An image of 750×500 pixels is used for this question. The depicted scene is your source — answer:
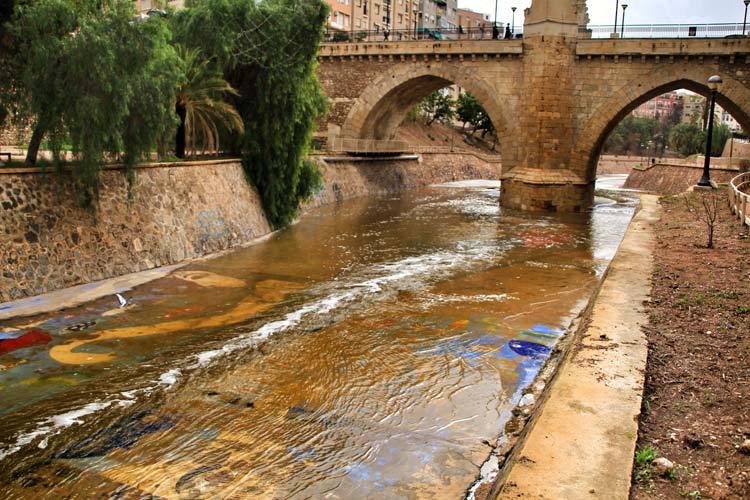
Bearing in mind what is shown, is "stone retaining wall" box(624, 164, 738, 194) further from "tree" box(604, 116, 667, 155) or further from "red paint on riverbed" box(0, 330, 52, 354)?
"tree" box(604, 116, 667, 155)

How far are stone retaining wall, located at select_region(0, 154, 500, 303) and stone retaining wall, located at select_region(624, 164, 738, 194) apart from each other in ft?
87.2

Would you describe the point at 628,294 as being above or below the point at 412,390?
above

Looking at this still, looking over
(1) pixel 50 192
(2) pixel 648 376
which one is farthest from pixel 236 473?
(1) pixel 50 192

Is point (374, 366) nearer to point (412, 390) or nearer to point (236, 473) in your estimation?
point (412, 390)

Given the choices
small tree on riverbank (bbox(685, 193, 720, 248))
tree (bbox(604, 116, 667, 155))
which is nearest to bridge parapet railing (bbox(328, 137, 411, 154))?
small tree on riverbank (bbox(685, 193, 720, 248))

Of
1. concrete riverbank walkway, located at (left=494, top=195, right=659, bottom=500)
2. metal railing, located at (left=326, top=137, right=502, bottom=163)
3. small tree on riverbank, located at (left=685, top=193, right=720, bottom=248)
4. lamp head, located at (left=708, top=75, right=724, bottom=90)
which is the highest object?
lamp head, located at (left=708, top=75, right=724, bottom=90)

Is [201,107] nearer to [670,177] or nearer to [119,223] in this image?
[119,223]

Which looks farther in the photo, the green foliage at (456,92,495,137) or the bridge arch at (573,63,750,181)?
the green foliage at (456,92,495,137)

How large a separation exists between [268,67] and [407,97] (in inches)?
783

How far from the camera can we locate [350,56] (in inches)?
1463

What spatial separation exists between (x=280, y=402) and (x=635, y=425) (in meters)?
4.43

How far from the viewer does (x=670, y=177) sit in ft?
138

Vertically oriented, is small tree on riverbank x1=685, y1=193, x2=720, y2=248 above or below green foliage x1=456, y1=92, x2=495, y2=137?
below

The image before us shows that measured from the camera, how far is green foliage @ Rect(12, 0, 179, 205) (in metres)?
12.8
